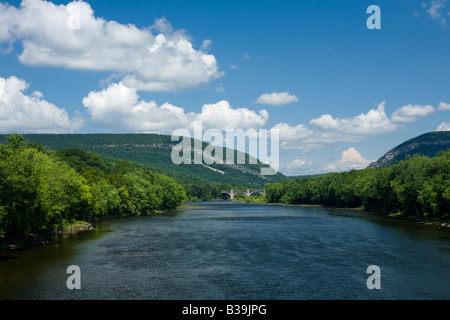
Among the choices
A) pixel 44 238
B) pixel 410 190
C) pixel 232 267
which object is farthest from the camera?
pixel 410 190

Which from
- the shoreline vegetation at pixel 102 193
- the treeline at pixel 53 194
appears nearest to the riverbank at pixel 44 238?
the shoreline vegetation at pixel 102 193

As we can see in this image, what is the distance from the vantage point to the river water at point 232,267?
3331cm

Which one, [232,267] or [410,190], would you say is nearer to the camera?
[232,267]

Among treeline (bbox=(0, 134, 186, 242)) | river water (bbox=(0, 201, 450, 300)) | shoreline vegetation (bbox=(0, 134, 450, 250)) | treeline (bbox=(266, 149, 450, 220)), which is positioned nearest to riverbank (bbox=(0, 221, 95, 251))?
shoreline vegetation (bbox=(0, 134, 450, 250))

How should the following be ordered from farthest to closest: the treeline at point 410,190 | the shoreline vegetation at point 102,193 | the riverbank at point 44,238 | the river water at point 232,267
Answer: the treeline at point 410,190, the riverbank at point 44,238, the shoreline vegetation at point 102,193, the river water at point 232,267

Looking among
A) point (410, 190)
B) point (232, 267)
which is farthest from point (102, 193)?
point (410, 190)

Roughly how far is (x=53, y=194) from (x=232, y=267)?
3109cm

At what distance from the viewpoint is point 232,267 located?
141 ft

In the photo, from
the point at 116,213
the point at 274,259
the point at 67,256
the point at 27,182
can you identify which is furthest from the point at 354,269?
the point at 116,213

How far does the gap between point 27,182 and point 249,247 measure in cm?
3103

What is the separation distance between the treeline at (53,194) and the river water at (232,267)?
12.5ft

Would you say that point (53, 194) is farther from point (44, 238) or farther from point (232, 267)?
point (232, 267)

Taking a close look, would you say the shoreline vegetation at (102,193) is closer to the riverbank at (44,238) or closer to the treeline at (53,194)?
the treeline at (53,194)
